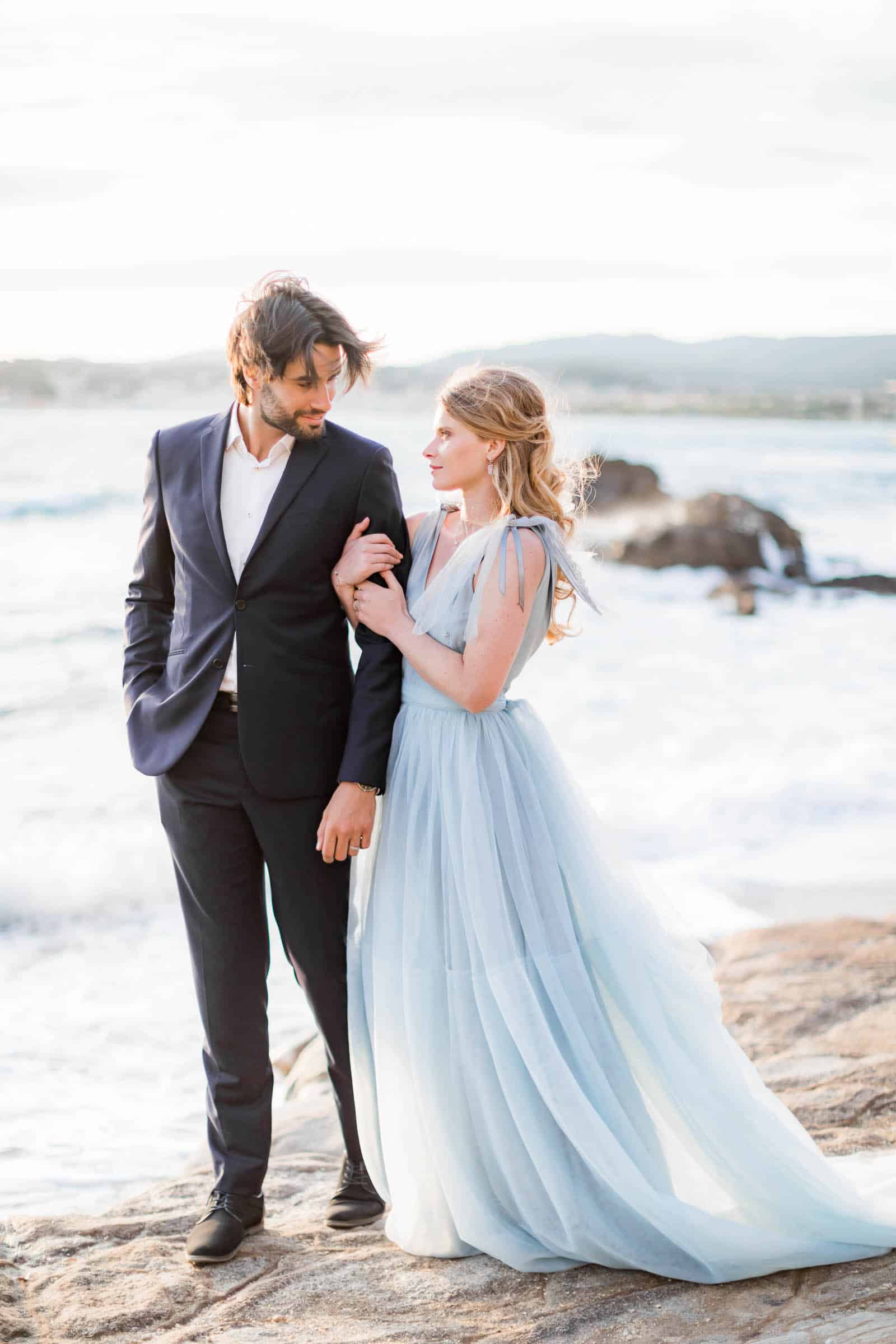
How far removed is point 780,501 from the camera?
106 ft

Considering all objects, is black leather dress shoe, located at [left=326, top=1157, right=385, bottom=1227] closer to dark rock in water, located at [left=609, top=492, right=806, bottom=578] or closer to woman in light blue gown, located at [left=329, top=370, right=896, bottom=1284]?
woman in light blue gown, located at [left=329, top=370, right=896, bottom=1284]

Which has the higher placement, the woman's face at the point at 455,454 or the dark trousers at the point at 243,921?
the woman's face at the point at 455,454

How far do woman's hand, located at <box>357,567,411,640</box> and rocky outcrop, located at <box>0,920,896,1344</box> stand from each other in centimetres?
128

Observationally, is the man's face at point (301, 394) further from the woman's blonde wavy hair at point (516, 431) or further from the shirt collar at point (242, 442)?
the woman's blonde wavy hair at point (516, 431)

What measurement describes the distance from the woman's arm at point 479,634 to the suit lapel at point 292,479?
0.23m

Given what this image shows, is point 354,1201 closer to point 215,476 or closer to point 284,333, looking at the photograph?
point 215,476

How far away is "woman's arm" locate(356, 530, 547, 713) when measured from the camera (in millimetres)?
2514

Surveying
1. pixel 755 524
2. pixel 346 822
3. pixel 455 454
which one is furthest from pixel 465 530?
pixel 755 524

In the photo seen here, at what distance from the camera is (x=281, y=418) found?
8.31 ft

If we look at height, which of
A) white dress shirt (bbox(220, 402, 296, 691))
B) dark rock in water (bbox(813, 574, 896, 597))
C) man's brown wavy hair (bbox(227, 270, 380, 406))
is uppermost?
man's brown wavy hair (bbox(227, 270, 380, 406))

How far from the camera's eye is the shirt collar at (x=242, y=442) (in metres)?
2.62

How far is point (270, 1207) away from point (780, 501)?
3109 cm

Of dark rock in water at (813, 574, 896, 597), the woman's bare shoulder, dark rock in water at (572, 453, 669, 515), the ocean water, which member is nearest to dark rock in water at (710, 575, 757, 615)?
the ocean water

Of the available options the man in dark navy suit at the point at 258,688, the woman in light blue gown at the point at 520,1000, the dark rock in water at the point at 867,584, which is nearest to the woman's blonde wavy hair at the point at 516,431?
the woman in light blue gown at the point at 520,1000
